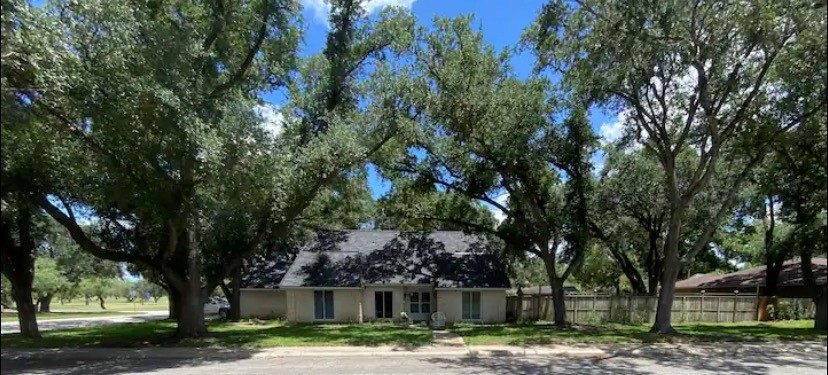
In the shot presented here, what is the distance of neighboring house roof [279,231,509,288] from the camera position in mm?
27734

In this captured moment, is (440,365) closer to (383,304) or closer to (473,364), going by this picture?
(473,364)

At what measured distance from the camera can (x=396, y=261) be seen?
29438 mm

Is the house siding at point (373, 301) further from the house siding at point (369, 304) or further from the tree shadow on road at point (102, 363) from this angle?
the tree shadow on road at point (102, 363)

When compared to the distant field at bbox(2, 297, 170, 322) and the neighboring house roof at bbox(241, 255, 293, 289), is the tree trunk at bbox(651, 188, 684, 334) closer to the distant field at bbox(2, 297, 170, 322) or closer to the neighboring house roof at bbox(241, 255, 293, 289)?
the neighboring house roof at bbox(241, 255, 293, 289)

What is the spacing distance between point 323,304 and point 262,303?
425 centimetres

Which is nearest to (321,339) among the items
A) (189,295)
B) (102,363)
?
(189,295)

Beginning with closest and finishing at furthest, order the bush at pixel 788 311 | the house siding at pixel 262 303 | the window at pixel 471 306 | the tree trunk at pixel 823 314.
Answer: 1. the tree trunk at pixel 823 314
2. the bush at pixel 788 311
3. the window at pixel 471 306
4. the house siding at pixel 262 303

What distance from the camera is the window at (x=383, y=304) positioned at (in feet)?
91.1

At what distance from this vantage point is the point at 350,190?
2106 cm

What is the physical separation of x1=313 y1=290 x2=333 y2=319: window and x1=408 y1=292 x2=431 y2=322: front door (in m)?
4.12

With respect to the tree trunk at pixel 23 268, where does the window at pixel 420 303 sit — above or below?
below

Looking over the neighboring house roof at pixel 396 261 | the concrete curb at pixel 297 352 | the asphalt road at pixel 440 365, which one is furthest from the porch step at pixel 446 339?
the neighboring house roof at pixel 396 261

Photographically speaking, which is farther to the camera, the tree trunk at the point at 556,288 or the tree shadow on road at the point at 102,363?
the tree trunk at the point at 556,288

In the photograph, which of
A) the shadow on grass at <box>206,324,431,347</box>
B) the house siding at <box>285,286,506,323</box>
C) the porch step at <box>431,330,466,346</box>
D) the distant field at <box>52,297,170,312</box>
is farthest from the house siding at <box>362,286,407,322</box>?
the distant field at <box>52,297,170,312</box>
